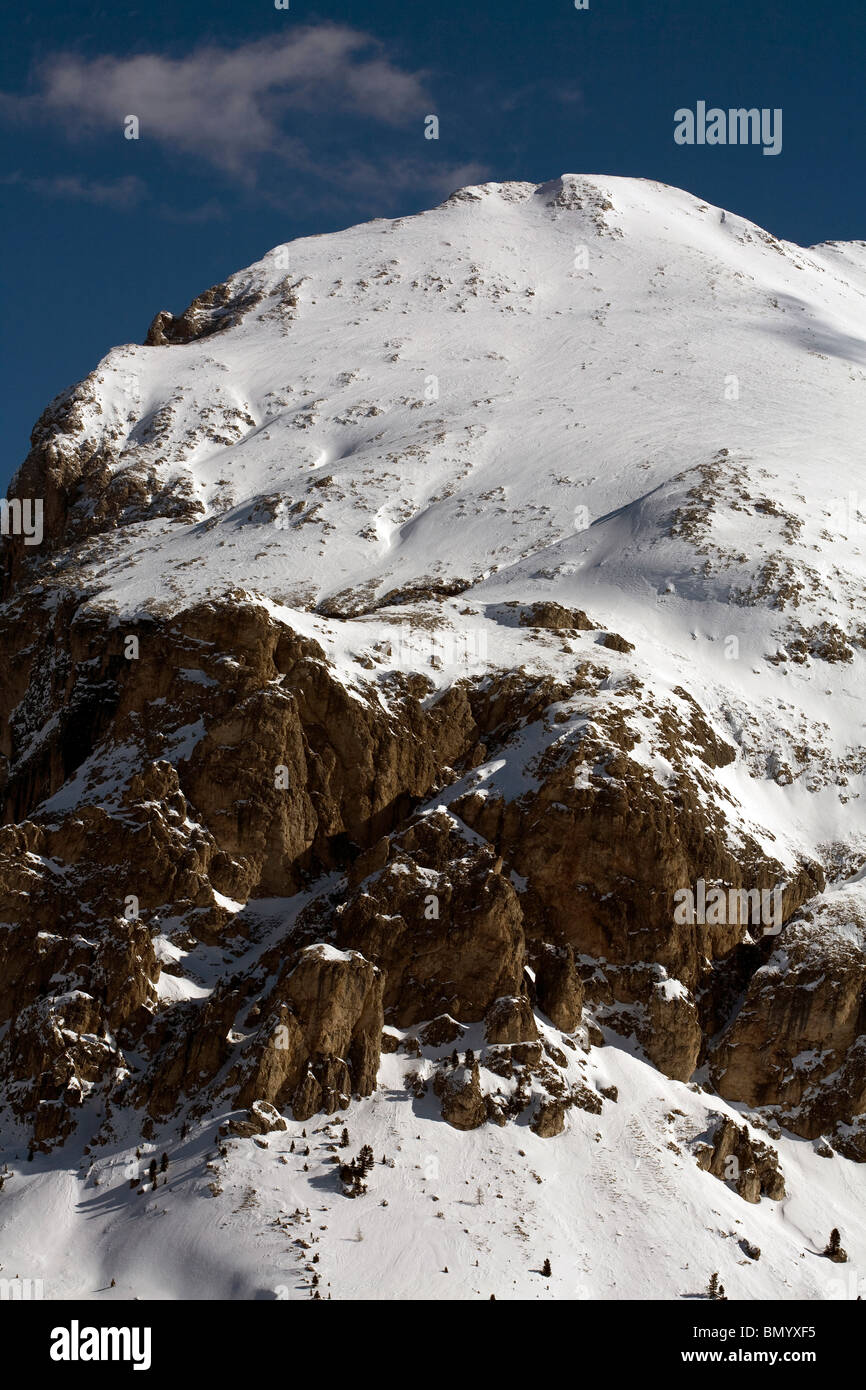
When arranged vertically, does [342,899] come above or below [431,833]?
below

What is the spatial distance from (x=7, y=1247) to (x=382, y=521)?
2447 inches

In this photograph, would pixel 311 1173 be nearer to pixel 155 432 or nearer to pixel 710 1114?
pixel 710 1114

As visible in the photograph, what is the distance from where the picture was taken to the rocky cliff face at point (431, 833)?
52844 mm

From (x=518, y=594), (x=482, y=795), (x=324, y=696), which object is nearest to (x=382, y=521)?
(x=518, y=594)

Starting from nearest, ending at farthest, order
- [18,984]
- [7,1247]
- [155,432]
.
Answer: [7,1247], [18,984], [155,432]

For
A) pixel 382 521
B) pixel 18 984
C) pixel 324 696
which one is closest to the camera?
pixel 18 984

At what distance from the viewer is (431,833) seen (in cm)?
5919

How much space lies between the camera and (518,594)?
270ft

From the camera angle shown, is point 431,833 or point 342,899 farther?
point 431,833

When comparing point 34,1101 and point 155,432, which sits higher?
point 155,432

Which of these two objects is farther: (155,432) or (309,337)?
(309,337)

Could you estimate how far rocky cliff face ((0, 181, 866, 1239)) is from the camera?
173ft

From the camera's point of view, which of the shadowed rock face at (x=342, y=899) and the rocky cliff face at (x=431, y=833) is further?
the rocky cliff face at (x=431, y=833)

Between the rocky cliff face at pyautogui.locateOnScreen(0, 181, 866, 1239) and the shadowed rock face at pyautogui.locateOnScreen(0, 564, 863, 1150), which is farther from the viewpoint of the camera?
the rocky cliff face at pyautogui.locateOnScreen(0, 181, 866, 1239)
